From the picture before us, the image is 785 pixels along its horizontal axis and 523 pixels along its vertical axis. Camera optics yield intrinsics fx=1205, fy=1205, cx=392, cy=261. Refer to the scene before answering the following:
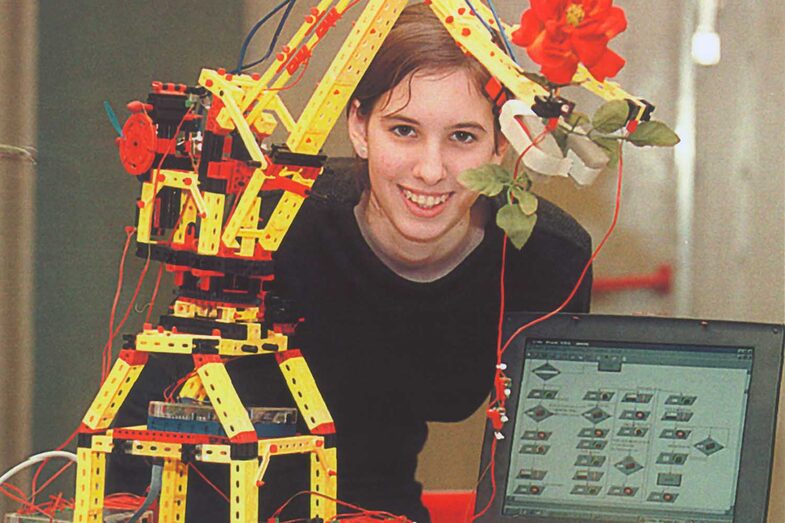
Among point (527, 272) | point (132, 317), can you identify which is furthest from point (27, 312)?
point (527, 272)

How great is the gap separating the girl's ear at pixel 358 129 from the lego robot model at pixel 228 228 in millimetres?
106

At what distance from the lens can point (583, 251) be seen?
1.39 meters

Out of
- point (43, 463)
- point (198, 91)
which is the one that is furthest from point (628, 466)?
point (43, 463)

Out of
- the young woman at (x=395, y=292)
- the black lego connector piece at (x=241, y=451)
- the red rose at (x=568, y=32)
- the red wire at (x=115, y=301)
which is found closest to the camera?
the red rose at (x=568, y=32)

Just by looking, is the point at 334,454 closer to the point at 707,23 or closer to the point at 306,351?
the point at 306,351

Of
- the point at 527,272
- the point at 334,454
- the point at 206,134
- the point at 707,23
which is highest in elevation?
the point at 707,23

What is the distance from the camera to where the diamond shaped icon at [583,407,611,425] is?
1.24 metres

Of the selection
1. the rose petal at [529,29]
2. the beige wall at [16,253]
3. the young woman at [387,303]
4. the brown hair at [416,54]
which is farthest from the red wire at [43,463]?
the rose petal at [529,29]

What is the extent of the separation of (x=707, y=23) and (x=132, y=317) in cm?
77

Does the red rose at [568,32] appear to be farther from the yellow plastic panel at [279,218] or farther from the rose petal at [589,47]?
the yellow plastic panel at [279,218]

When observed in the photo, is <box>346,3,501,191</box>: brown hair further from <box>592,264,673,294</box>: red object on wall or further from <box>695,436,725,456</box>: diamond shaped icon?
<box>695,436,725,456</box>: diamond shaped icon

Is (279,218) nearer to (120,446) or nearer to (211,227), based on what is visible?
(211,227)

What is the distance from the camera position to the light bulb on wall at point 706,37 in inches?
53.2

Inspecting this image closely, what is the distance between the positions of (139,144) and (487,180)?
385 mm
